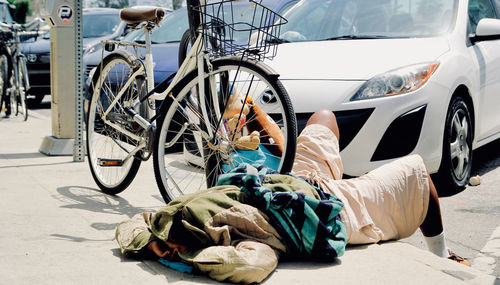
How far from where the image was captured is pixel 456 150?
5.11 meters

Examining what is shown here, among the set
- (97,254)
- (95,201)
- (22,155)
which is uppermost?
(97,254)

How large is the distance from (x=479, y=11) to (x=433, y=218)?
10.9 feet

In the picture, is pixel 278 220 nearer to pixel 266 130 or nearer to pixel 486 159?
pixel 266 130

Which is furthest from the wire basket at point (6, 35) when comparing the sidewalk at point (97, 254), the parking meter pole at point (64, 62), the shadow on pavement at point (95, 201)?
the shadow on pavement at point (95, 201)

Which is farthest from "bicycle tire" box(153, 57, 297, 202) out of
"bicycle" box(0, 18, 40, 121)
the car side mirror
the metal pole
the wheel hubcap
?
"bicycle" box(0, 18, 40, 121)

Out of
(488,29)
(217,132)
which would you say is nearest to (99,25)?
(488,29)

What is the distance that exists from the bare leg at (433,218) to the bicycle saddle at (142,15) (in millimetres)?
1952

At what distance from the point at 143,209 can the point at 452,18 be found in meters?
3.01

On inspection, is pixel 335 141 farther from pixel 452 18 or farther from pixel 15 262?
pixel 452 18

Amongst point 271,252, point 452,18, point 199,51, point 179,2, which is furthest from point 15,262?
point 179,2

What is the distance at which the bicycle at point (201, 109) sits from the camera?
3.53m

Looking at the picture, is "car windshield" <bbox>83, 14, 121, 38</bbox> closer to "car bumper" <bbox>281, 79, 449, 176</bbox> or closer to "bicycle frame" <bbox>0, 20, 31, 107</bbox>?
"bicycle frame" <bbox>0, 20, 31, 107</bbox>

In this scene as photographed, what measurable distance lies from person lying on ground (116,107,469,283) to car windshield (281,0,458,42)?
7.94 feet

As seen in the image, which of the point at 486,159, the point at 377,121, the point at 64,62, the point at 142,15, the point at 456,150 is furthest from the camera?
the point at 486,159
